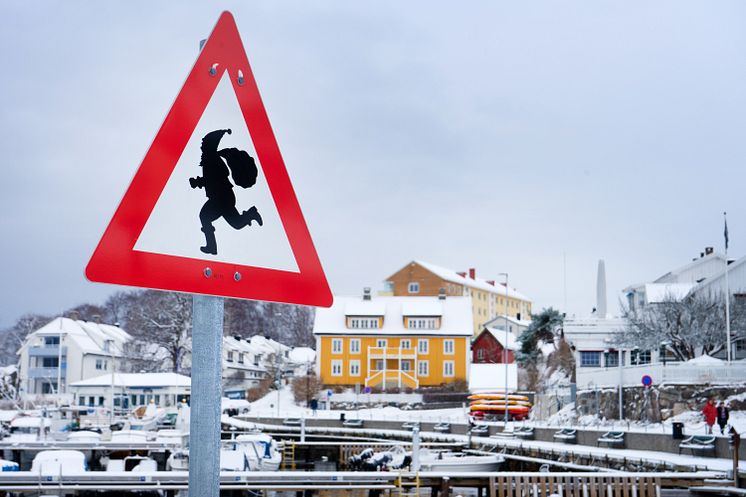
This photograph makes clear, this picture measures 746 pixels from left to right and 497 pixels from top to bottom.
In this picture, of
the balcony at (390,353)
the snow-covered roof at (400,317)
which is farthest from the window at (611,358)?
the balcony at (390,353)

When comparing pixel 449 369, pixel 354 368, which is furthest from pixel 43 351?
pixel 449 369

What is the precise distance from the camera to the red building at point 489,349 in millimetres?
95125

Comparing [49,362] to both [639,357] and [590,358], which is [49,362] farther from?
[639,357]

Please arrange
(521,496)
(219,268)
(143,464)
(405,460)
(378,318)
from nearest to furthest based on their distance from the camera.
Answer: (219,268) → (521,496) → (143,464) → (405,460) → (378,318)

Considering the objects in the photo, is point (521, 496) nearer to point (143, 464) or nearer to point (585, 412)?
point (143, 464)

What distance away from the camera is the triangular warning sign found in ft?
7.99

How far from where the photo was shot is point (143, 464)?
27953 mm

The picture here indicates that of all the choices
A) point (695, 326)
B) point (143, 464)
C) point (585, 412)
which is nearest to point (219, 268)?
point (143, 464)

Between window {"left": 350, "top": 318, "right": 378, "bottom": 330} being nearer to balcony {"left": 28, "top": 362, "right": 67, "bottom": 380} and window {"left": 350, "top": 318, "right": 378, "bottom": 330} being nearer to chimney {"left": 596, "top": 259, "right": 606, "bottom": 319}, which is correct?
chimney {"left": 596, "top": 259, "right": 606, "bottom": 319}


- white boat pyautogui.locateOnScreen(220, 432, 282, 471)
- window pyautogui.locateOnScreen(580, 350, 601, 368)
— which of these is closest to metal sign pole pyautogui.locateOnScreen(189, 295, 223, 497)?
white boat pyautogui.locateOnScreen(220, 432, 282, 471)

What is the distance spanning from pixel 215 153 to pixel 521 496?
17174 mm

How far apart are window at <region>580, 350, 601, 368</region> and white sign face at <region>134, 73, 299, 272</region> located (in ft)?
199

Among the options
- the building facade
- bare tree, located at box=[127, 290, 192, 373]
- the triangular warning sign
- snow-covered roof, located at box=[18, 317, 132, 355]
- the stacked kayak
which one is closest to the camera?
the triangular warning sign

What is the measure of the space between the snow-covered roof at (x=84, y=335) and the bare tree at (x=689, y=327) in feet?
176
